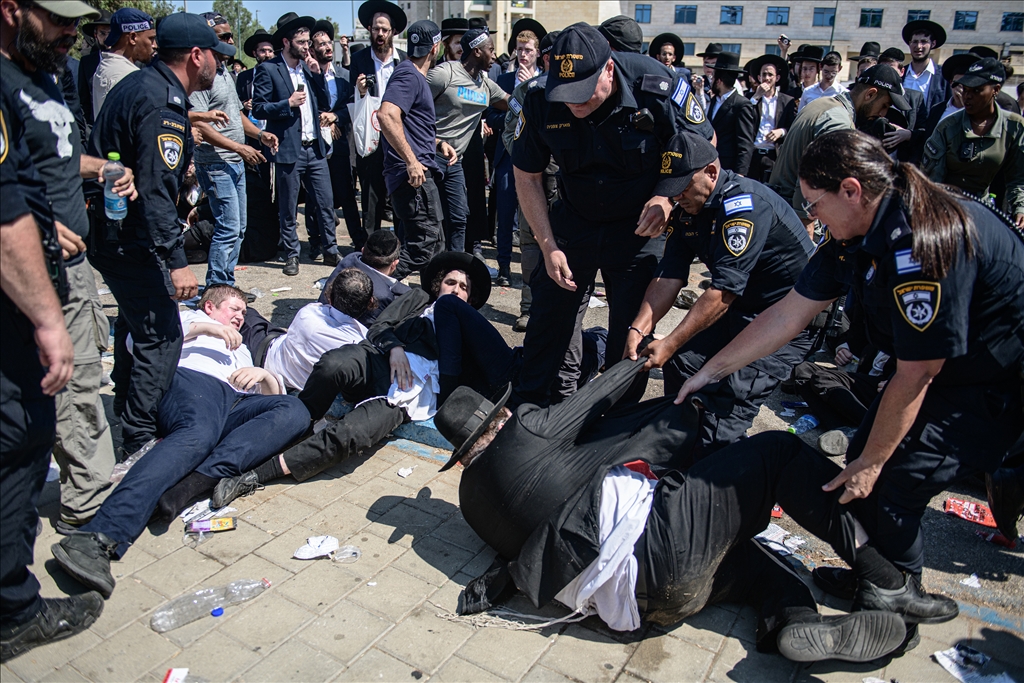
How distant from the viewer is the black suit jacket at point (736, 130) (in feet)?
22.1

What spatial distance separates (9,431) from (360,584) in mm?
1262

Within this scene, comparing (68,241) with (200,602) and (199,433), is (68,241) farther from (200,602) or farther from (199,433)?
(200,602)

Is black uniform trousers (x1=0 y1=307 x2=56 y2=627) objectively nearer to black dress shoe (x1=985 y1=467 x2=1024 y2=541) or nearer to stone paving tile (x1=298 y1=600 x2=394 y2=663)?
stone paving tile (x1=298 y1=600 x2=394 y2=663)

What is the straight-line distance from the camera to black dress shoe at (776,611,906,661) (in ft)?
7.06

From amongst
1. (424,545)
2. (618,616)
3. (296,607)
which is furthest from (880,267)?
(296,607)

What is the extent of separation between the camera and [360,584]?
265 centimetres

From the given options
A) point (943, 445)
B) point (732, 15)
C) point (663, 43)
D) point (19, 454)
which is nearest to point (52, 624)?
point (19, 454)

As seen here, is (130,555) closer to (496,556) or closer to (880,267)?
(496,556)

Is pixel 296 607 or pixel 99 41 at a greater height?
pixel 99 41

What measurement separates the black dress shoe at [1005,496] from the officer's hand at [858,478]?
890mm

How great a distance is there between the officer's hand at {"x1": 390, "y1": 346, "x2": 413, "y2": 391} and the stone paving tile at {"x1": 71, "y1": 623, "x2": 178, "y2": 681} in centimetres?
168

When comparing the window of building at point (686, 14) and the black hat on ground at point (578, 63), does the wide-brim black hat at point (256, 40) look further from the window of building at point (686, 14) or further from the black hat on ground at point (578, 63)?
the window of building at point (686, 14)

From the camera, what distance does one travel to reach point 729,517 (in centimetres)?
230

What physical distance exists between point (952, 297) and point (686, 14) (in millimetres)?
58233
